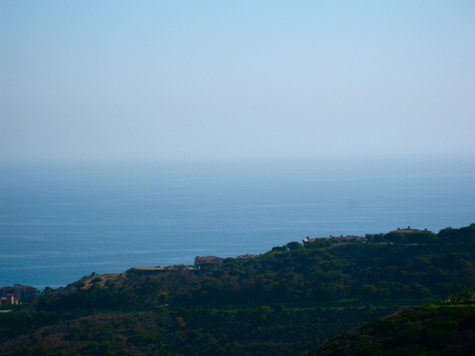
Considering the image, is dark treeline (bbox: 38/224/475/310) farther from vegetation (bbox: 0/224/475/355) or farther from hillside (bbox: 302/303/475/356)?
hillside (bbox: 302/303/475/356)

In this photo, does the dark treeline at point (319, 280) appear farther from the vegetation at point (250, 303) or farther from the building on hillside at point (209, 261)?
the building on hillside at point (209, 261)

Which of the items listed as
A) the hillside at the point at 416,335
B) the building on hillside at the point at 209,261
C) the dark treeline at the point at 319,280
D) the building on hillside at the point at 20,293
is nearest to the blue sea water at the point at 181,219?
the building on hillside at the point at 20,293

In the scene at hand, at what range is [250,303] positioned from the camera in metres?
24.2

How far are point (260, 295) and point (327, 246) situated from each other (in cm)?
1056

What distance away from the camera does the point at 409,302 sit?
20.7m

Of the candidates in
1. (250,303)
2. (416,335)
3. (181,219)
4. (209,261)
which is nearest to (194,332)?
(250,303)

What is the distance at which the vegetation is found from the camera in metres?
19.2

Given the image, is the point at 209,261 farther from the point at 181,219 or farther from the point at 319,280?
the point at 181,219

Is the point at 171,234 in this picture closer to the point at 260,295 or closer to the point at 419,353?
the point at 260,295

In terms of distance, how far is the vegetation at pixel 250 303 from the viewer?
19219 mm

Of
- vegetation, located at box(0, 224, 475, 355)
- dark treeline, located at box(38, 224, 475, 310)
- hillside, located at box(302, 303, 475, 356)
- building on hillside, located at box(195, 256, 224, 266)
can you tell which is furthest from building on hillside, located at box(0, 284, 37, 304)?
hillside, located at box(302, 303, 475, 356)

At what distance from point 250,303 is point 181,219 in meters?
57.5

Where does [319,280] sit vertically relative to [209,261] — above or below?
above

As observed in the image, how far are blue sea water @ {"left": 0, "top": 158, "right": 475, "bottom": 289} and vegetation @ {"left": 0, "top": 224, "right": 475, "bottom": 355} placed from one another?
21.7 meters
